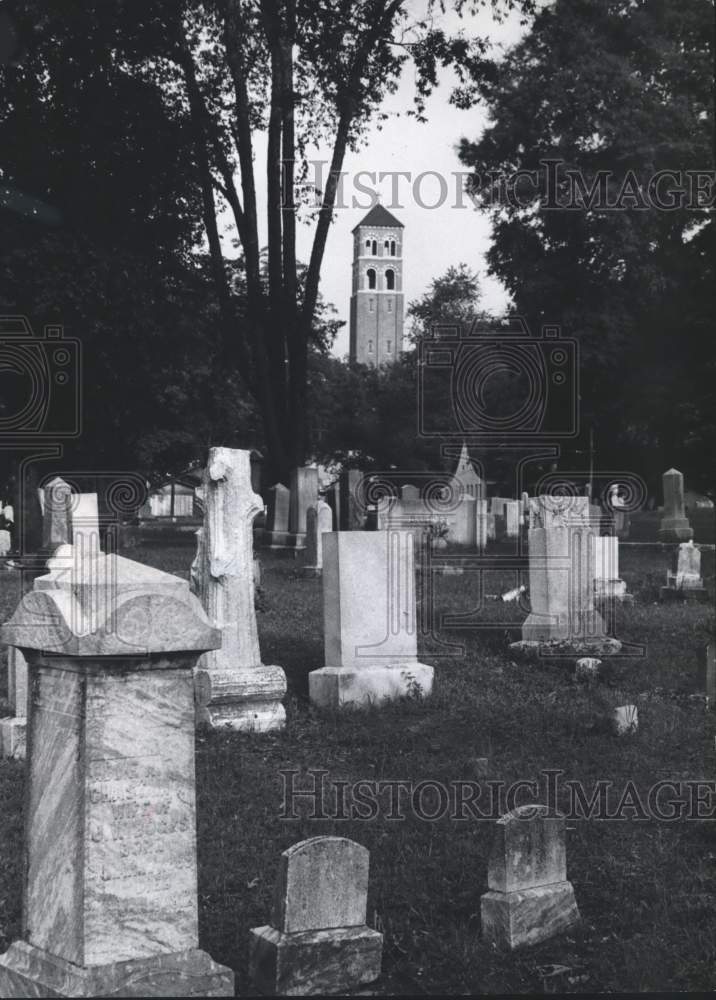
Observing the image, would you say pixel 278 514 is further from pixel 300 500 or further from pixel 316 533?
pixel 316 533

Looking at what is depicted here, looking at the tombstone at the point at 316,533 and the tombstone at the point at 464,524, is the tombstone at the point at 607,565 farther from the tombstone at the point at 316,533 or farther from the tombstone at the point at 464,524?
the tombstone at the point at 464,524

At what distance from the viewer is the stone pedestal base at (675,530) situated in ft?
91.8

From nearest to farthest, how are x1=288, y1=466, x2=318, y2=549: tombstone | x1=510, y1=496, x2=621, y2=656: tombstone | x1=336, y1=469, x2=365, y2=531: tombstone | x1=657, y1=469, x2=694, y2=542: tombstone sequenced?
x1=336, y1=469, x2=365, y2=531: tombstone, x1=510, y1=496, x2=621, y2=656: tombstone, x1=288, y1=466, x2=318, y2=549: tombstone, x1=657, y1=469, x2=694, y2=542: tombstone

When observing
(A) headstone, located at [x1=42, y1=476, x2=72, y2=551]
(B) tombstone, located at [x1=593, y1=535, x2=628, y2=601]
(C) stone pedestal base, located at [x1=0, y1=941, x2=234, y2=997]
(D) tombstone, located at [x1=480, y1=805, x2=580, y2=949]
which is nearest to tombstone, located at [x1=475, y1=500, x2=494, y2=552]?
(B) tombstone, located at [x1=593, y1=535, x2=628, y2=601]

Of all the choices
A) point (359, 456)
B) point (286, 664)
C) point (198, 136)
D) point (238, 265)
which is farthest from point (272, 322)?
point (359, 456)

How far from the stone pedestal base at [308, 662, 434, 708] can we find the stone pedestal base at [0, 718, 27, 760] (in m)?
2.58

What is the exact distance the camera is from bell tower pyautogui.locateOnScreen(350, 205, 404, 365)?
84188mm

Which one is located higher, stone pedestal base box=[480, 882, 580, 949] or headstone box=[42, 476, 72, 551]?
headstone box=[42, 476, 72, 551]

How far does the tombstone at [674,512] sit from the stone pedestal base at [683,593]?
35.6ft

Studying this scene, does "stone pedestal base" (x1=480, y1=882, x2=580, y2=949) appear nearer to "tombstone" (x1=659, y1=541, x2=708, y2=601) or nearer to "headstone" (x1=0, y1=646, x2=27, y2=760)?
"headstone" (x1=0, y1=646, x2=27, y2=760)

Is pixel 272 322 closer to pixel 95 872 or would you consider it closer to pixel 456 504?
pixel 456 504

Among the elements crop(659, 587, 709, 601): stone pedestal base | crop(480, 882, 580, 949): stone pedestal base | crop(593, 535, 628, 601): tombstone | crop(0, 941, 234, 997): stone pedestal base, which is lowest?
crop(480, 882, 580, 949): stone pedestal base

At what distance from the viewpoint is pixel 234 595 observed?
31.4 ft

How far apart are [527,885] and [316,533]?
52.9ft
